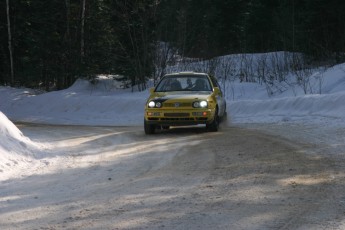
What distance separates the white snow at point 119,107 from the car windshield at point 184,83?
237 cm

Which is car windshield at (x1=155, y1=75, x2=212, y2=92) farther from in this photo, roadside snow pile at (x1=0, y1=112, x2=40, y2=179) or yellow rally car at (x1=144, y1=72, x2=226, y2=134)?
roadside snow pile at (x1=0, y1=112, x2=40, y2=179)


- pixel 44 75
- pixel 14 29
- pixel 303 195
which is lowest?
pixel 303 195

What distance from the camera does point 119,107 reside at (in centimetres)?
2183

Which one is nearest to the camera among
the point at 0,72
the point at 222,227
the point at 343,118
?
the point at 222,227

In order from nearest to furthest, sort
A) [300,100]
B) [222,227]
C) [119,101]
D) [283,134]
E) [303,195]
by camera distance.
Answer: [222,227], [303,195], [283,134], [300,100], [119,101]

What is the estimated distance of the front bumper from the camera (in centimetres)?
1244

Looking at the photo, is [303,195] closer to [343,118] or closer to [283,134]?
[283,134]

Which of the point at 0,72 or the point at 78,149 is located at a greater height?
the point at 0,72

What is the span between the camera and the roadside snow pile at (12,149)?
792cm

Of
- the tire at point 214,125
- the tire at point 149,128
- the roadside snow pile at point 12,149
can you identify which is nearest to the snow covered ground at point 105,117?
the roadside snow pile at point 12,149

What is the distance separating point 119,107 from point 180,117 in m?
9.71

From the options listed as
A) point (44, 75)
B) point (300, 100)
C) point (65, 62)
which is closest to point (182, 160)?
point (300, 100)

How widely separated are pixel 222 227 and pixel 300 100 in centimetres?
1332

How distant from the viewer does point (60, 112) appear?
23.4 metres
